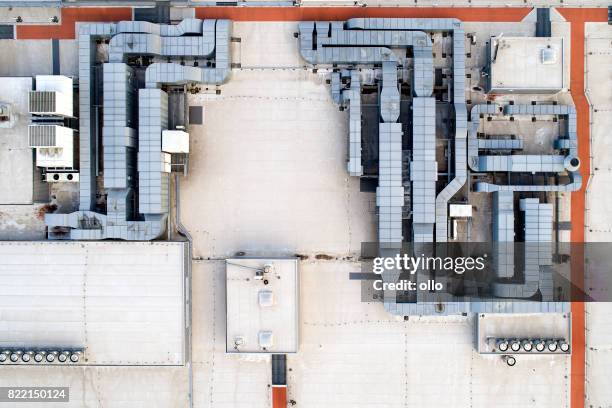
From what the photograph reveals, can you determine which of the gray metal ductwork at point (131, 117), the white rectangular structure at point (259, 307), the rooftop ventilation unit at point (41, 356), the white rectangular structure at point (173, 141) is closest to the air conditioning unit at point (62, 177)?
the gray metal ductwork at point (131, 117)

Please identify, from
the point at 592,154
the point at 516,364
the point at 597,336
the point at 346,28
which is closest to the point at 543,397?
the point at 516,364

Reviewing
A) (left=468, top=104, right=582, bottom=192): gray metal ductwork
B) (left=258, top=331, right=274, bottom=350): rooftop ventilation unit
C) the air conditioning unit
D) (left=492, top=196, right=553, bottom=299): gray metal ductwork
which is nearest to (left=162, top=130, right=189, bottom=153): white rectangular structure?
the air conditioning unit

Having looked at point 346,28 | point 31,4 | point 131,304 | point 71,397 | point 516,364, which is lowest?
point 71,397

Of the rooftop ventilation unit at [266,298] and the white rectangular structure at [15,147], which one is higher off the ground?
the white rectangular structure at [15,147]

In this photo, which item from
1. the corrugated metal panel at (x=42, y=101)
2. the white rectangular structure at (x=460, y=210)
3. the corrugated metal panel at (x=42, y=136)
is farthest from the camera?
the white rectangular structure at (x=460, y=210)

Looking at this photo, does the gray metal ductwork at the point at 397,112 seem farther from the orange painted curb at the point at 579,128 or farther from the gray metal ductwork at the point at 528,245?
the orange painted curb at the point at 579,128

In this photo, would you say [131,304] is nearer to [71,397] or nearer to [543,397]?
[71,397]
